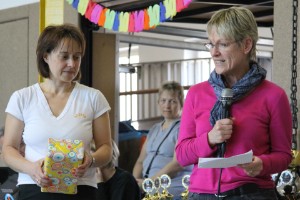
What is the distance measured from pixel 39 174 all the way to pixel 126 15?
236cm

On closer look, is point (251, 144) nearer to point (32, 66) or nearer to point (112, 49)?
point (112, 49)

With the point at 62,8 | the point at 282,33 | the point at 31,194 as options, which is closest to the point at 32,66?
the point at 62,8

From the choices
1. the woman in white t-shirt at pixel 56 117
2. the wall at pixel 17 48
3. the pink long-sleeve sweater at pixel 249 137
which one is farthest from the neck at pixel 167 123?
the pink long-sleeve sweater at pixel 249 137

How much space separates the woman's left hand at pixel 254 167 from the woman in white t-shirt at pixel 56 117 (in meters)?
0.66

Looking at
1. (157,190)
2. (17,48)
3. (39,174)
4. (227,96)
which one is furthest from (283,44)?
(17,48)

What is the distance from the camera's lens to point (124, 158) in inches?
225

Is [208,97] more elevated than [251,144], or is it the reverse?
[208,97]

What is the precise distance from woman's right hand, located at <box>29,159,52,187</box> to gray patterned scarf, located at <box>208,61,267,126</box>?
666mm

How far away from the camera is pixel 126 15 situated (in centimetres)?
452

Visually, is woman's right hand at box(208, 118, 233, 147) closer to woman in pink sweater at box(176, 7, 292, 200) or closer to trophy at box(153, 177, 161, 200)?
woman in pink sweater at box(176, 7, 292, 200)

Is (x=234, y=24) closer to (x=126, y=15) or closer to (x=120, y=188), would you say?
(x=120, y=188)

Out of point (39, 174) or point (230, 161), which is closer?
point (230, 161)

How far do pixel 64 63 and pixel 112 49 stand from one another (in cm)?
255

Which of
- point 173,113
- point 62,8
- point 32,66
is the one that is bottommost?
point 173,113
